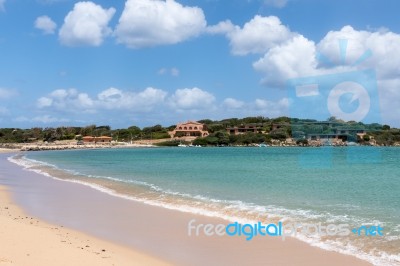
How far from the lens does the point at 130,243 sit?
368 inches

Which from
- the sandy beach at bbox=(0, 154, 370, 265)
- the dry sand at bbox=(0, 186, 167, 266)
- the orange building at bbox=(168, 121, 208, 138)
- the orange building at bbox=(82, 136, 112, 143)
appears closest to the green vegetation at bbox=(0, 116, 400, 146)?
the orange building at bbox=(168, 121, 208, 138)

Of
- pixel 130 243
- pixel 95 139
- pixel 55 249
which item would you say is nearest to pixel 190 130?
pixel 95 139

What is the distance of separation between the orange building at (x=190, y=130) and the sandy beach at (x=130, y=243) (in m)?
140

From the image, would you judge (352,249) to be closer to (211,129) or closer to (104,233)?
(104,233)

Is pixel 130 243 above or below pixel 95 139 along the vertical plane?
below

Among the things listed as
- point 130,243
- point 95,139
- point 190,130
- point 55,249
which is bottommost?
point 130,243

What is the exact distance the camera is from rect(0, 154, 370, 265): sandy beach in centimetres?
772

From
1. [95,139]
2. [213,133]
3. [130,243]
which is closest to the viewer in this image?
[130,243]

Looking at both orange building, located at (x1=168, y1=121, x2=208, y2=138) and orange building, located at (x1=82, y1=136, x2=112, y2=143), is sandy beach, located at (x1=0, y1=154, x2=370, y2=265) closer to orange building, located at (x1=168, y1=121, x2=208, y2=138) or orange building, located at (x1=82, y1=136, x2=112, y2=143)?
orange building, located at (x1=168, y1=121, x2=208, y2=138)

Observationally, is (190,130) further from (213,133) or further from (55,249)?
(55,249)

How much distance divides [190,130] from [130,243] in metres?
145

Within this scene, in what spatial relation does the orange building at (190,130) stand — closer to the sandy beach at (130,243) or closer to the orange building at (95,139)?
the orange building at (95,139)

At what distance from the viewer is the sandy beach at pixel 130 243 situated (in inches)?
304

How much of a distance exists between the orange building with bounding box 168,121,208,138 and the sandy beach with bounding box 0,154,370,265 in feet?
460
